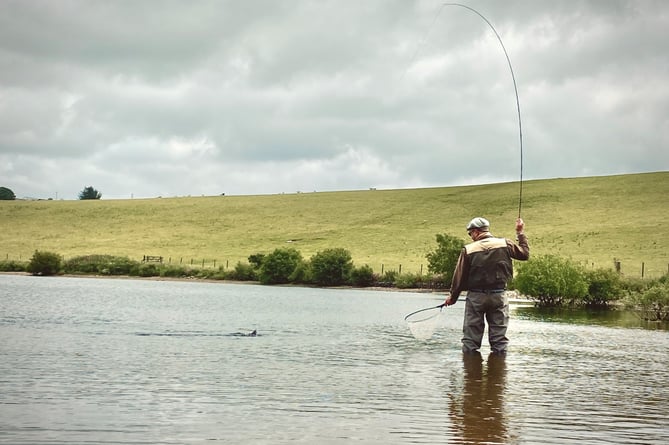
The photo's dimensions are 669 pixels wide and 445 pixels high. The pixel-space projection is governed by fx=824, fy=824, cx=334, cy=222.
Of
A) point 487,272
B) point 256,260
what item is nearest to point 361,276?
point 256,260

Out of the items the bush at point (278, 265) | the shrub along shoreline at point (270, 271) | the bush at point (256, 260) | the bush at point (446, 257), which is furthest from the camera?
the bush at point (256, 260)

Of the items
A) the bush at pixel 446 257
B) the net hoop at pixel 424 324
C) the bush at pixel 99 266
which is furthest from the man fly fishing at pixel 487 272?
the bush at pixel 99 266

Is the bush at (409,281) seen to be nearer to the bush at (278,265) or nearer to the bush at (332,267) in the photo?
the bush at (332,267)

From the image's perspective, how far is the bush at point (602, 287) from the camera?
54.2 m

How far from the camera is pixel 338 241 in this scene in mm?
112938

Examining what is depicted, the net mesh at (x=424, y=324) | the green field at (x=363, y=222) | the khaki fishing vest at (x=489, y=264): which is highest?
the green field at (x=363, y=222)

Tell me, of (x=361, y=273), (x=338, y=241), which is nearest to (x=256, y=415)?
(x=361, y=273)

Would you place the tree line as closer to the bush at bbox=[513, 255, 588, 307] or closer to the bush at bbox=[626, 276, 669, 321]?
the bush at bbox=[513, 255, 588, 307]

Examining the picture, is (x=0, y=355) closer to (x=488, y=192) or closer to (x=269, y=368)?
(x=269, y=368)

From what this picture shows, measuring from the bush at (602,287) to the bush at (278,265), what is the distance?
42.2 m

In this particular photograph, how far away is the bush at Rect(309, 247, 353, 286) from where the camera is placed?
89938 mm

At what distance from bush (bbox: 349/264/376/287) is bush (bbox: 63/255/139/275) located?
27.5 meters

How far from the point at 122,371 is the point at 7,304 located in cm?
2492

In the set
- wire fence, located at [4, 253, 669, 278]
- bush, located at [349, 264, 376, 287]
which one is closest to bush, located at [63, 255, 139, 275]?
wire fence, located at [4, 253, 669, 278]
